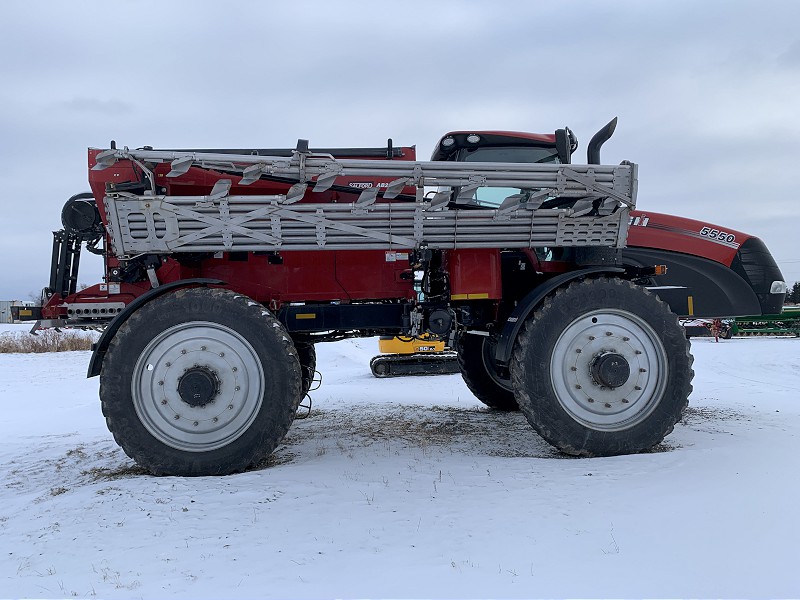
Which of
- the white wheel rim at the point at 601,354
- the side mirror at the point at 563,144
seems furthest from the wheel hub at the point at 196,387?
the side mirror at the point at 563,144

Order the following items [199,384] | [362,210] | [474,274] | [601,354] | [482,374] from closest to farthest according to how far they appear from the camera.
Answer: [199,384], [362,210], [601,354], [474,274], [482,374]

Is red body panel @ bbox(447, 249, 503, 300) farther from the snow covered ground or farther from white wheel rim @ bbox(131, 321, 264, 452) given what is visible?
white wheel rim @ bbox(131, 321, 264, 452)

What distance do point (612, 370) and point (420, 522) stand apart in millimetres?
2145

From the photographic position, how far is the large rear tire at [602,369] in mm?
4496

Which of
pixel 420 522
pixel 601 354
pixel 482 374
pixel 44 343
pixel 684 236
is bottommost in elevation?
pixel 44 343

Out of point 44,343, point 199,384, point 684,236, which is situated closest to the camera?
point 199,384

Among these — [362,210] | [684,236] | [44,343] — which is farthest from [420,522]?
[44,343]

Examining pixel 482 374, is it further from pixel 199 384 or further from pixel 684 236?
pixel 199 384

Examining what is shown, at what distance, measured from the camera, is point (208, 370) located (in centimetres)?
431

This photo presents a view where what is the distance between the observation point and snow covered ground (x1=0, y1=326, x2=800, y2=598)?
244cm

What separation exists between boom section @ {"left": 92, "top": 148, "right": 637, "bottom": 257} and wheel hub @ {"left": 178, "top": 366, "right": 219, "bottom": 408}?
3.07ft

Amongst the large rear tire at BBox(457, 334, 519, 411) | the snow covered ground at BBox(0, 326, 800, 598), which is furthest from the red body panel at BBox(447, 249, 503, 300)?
the large rear tire at BBox(457, 334, 519, 411)

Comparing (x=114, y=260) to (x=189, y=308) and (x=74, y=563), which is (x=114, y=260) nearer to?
(x=189, y=308)

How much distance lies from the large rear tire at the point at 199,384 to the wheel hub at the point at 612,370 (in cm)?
230
